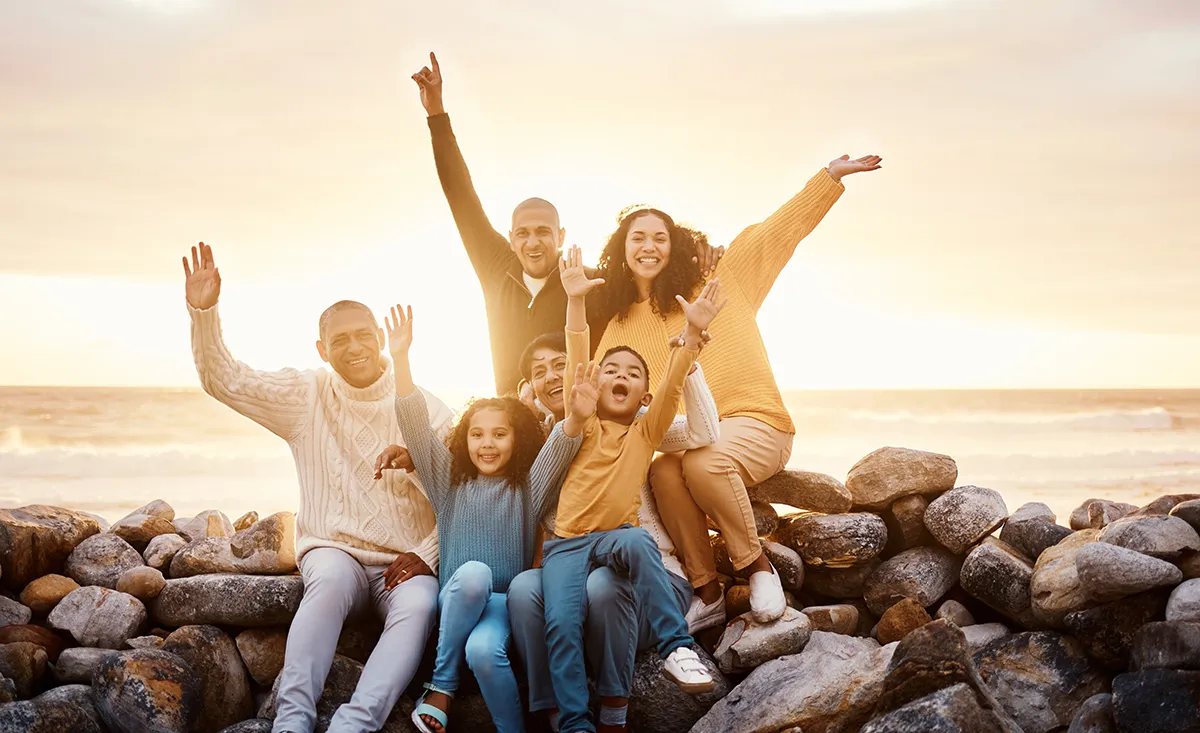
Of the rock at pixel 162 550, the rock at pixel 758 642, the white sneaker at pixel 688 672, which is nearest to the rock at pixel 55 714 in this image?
the rock at pixel 162 550

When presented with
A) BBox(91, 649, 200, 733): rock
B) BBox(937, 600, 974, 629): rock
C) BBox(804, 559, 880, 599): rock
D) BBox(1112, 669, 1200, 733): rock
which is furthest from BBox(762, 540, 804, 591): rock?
BBox(91, 649, 200, 733): rock

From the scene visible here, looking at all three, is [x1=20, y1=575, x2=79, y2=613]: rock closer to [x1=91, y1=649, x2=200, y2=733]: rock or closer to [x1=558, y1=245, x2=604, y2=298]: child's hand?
[x1=91, y1=649, x2=200, y2=733]: rock

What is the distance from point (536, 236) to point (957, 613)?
286 centimetres

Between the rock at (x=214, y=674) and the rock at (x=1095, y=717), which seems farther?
the rock at (x=214, y=674)

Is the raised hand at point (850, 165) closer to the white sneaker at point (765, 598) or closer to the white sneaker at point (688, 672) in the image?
the white sneaker at point (765, 598)

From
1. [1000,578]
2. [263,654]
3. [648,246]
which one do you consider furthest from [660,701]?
[648,246]

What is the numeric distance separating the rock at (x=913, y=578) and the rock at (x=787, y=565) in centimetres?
38

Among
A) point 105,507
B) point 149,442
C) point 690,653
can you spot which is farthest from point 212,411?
point 690,653

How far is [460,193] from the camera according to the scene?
6.43 metres

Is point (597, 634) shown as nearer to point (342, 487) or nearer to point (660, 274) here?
point (342, 487)

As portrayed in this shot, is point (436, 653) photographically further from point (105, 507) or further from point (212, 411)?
point (212, 411)

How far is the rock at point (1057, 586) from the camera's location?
4.82m

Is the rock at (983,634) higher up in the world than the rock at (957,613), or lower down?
lower down

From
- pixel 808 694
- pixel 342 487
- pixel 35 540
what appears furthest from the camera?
pixel 35 540
